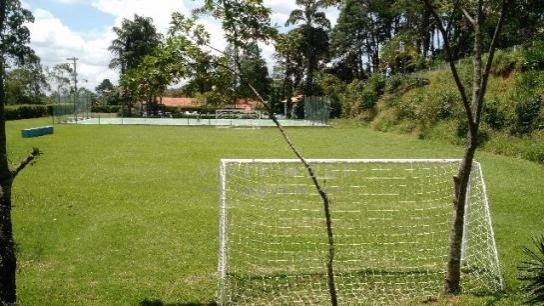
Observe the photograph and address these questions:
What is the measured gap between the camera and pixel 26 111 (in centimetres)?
4819

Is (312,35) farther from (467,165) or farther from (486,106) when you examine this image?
(467,165)

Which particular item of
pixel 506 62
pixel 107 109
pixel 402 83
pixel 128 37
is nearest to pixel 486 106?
pixel 506 62

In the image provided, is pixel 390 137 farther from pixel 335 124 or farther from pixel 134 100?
pixel 134 100

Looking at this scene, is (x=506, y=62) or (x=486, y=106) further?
(x=506, y=62)

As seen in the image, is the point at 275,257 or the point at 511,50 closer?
the point at 275,257

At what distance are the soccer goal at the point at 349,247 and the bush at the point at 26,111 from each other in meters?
40.6

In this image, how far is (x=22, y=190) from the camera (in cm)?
1091

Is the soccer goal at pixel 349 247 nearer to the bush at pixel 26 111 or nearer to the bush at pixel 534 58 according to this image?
the bush at pixel 534 58

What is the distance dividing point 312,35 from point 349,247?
46.8 meters

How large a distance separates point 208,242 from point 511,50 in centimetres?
2149

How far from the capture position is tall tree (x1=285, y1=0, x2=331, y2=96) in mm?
49562

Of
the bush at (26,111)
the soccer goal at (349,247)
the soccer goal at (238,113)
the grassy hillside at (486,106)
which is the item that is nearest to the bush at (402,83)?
the grassy hillside at (486,106)

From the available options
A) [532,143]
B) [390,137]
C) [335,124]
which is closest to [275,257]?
[532,143]

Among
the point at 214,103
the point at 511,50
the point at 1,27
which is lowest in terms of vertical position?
the point at 214,103
